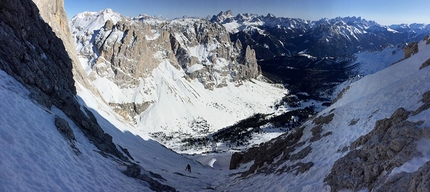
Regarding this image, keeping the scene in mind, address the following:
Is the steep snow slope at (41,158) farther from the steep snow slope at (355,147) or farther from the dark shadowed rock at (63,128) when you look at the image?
the steep snow slope at (355,147)

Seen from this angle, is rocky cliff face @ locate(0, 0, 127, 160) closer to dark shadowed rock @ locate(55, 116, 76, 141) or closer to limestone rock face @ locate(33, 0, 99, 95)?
dark shadowed rock @ locate(55, 116, 76, 141)

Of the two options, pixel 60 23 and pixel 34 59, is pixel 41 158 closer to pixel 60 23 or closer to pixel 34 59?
pixel 34 59

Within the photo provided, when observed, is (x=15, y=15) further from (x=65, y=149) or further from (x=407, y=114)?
(x=407, y=114)

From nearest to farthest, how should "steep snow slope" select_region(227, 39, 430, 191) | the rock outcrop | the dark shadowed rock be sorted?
1. the rock outcrop
2. "steep snow slope" select_region(227, 39, 430, 191)
3. the dark shadowed rock

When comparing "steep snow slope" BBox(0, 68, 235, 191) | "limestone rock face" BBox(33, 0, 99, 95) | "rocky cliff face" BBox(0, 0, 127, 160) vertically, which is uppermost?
"limestone rock face" BBox(33, 0, 99, 95)

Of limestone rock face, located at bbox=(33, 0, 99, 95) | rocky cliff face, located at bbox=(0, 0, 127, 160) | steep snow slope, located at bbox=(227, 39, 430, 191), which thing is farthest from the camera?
limestone rock face, located at bbox=(33, 0, 99, 95)

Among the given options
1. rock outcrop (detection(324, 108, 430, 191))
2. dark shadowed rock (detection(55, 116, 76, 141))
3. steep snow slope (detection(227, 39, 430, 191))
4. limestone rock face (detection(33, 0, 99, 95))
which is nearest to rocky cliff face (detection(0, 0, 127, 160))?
dark shadowed rock (detection(55, 116, 76, 141))
